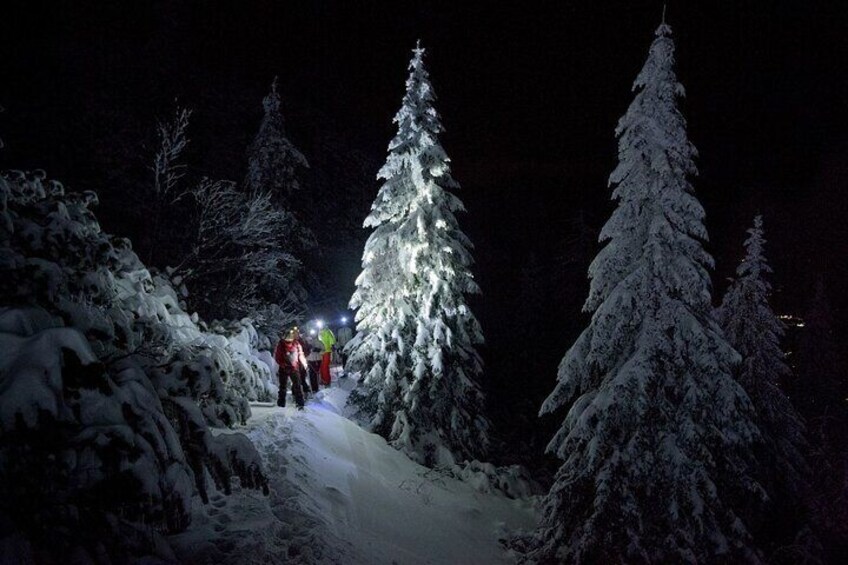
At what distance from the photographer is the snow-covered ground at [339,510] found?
6.75 m

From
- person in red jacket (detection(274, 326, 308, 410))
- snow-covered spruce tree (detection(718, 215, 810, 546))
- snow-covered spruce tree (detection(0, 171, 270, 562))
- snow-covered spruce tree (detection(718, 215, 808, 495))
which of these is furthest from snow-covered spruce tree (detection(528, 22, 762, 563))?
snow-covered spruce tree (detection(718, 215, 808, 495))

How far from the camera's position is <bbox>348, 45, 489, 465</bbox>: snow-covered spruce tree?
1644cm

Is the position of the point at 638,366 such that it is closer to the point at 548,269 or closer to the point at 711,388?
the point at 711,388

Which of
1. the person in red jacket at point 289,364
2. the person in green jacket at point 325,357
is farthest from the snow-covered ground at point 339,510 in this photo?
the person in green jacket at point 325,357

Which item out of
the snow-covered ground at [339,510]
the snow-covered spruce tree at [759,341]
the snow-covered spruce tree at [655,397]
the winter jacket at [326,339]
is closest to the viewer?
the snow-covered ground at [339,510]

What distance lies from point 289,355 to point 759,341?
1558cm

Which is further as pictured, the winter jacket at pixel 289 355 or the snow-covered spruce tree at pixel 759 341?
the snow-covered spruce tree at pixel 759 341

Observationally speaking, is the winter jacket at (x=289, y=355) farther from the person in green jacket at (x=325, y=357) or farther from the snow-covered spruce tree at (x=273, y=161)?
the snow-covered spruce tree at (x=273, y=161)

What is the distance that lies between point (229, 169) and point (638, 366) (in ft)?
85.9

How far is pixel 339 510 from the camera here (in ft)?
31.6

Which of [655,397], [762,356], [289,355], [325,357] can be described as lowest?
[289,355]

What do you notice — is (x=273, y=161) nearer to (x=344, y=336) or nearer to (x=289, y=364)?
(x=344, y=336)

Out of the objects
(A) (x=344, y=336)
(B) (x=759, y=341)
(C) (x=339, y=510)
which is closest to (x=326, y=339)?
(A) (x=344, y=336)

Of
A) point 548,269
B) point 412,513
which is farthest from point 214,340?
point 548,269
